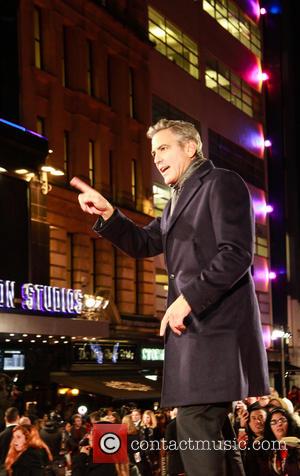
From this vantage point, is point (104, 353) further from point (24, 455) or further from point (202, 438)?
point (202, 438)

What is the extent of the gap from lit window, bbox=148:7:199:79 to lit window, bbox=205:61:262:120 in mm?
1811

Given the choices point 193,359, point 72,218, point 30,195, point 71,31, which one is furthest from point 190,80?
point 193,359

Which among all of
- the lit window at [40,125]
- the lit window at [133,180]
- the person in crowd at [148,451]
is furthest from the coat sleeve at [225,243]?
the lit window at [133,180]

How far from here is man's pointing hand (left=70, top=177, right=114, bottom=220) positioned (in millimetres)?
4277

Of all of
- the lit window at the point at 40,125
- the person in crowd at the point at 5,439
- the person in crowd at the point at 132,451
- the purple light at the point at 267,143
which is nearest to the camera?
the person in crowd at the point at 5,439

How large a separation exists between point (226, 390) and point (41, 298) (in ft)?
72.3

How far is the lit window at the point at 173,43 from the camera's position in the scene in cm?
3931

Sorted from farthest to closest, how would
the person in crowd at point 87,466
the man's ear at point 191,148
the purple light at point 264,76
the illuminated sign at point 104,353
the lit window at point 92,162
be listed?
the purple light at point 264,76, the lit window at point 92,162, the illuminated sign at point 104,353, the person in crowd at point 87,466, the man's ear at point 191,148

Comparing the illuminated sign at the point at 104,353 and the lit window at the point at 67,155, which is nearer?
the lit window at the point at 67,155

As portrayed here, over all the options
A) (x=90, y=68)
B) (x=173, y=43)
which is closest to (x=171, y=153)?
(x=90, y=68)

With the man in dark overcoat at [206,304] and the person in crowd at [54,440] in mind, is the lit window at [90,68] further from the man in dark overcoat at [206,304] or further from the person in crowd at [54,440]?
the man in dark overcoat at [206,304]

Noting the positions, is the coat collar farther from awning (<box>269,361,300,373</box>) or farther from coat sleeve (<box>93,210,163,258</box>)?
awning (<box>269,361,300,373</box>)

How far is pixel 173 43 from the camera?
1629 inches

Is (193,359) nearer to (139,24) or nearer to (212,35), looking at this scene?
(139,24)
